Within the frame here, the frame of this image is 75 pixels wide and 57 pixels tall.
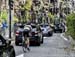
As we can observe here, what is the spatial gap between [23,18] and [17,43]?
44.0m

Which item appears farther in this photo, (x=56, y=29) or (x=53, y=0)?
(x=53, y=0)

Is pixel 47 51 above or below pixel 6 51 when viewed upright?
below

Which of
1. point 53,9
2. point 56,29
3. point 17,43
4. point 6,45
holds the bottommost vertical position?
point 53,9

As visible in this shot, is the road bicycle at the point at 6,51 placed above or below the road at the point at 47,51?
above

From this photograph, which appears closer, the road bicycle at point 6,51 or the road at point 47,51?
the road bicycle at point 6,51

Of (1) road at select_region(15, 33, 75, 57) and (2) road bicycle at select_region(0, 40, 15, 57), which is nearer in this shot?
(2) road bicycle at select_region(0, 40, 15, 57)

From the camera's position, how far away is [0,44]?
15961 mm

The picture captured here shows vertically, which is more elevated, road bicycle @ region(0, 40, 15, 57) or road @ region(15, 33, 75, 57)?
road bicycle @ region(0, 40, 15, 57)

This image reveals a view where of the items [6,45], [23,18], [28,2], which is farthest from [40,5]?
[6,45]

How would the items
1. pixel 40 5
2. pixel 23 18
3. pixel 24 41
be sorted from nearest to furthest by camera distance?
pixel 24 41 → pixel 23 18 → pixel 40 5

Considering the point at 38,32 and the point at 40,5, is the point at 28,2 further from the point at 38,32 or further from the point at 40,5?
the point at 38,32

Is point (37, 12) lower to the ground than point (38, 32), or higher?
lower

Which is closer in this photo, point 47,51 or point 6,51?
point 6,51

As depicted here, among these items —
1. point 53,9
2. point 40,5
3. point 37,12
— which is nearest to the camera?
point 37,12
